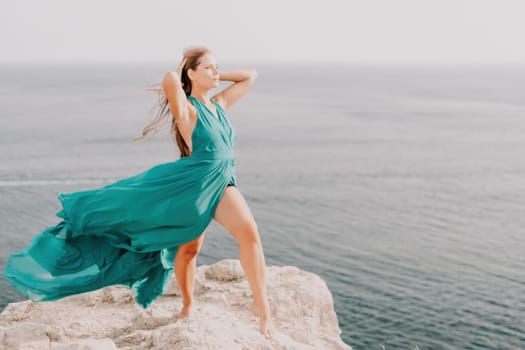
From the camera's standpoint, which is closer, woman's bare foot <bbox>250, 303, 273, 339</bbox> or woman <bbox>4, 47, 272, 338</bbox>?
woman <bbox>4, 47, 272, 338</bbox>

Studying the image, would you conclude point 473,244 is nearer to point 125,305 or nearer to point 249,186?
point 249,186

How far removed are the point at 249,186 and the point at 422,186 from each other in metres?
8.65

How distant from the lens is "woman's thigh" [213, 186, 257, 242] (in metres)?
5.41

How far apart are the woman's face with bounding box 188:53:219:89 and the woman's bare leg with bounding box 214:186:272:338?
0.94 meters

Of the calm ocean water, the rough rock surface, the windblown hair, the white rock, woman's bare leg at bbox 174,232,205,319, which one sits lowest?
the calm ocean water

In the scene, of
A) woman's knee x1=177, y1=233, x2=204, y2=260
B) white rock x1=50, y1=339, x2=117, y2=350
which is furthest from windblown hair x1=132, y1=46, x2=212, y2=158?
white rock x1=50, y1=339, x2=117, y2=350

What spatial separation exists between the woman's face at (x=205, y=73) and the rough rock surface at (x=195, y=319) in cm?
211

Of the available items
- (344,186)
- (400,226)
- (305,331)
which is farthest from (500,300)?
(344,186)

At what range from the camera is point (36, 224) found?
76.3 feet

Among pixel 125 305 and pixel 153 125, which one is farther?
pixel 125 305

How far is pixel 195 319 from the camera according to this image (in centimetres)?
598

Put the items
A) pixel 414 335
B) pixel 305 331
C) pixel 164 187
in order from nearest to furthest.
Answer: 1. pixel 164 187
2. pixel 305 331
3. pixel 414 335

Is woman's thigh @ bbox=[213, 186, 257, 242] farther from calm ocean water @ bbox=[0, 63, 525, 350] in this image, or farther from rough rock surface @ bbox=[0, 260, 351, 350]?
calm ocean water @ bbox=[0, 63, 525, 350]

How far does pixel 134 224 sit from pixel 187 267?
28.6 inches
